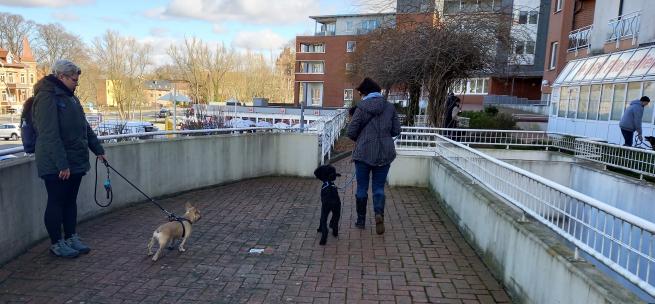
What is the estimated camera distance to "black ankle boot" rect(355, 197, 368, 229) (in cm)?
546

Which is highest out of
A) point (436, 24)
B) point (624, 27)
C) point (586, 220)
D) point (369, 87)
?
point (624, 27)

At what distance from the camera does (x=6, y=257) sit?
400cm

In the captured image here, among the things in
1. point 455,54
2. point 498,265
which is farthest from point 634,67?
point 498,265

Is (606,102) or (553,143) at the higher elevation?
(606,102)

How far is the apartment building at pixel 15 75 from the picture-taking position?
221ft

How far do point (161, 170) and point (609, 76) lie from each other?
48.6 ft

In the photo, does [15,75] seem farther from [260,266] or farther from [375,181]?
[260,266]

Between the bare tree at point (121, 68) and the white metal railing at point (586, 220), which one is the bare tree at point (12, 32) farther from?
the white metal railing at point (586, 220)

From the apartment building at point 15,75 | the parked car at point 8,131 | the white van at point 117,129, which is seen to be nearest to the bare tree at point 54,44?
the apartment building at point 15,75

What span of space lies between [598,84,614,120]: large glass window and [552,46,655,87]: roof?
236mm

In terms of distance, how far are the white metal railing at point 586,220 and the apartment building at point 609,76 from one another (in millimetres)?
10415

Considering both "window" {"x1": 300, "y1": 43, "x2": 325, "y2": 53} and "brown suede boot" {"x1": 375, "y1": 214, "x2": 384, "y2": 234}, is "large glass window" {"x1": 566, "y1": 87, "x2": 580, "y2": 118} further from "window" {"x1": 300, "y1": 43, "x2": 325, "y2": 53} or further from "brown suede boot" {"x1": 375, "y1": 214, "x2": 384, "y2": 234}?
"window" {"x1": 300, "y1": 43, "x2": 325, "y2": 53}

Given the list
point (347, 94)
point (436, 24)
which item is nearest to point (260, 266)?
point (436, 24)

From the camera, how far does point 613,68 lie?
15.0 m
